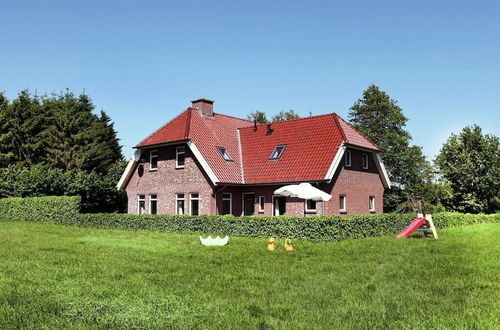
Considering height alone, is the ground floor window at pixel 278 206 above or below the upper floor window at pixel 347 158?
below

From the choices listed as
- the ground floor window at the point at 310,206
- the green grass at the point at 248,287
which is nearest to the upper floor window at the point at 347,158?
the ground floor window at the point at 310,206

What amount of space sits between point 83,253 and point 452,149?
50.7 metres

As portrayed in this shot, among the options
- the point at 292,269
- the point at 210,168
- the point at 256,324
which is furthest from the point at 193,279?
the point at 210,168

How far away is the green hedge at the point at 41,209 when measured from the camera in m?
30.3

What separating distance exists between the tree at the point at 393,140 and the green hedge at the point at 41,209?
31176 mm

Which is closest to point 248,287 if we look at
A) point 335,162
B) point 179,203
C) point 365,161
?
point 335,162

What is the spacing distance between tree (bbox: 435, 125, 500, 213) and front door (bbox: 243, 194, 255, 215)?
3303cm

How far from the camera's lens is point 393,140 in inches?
1907

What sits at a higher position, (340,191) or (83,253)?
(340,191)

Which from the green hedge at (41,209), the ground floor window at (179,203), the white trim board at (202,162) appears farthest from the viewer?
the green hedge at (41,209)

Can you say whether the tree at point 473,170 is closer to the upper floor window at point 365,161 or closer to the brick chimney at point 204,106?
the upper floor window at point 365,161

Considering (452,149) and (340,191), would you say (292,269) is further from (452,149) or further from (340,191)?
(452,149)

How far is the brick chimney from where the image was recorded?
109 ft

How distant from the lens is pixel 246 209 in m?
30.2
